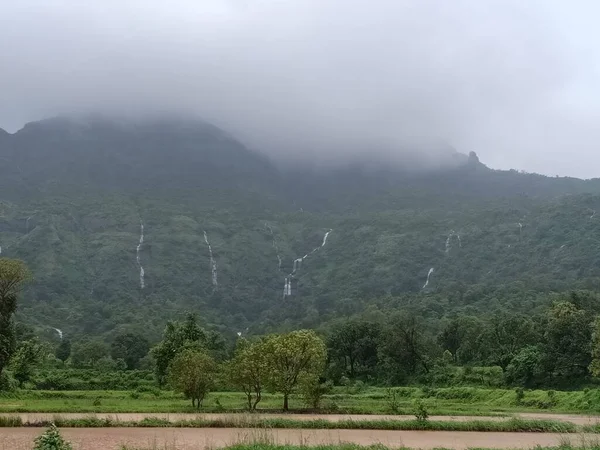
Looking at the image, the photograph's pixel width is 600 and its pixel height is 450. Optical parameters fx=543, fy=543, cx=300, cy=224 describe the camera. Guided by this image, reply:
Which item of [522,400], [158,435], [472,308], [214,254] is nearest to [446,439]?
[158,435]

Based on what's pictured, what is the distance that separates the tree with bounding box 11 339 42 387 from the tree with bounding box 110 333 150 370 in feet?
97.8

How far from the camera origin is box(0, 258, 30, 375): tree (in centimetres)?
3625

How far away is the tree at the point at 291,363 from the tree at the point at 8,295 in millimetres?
17312

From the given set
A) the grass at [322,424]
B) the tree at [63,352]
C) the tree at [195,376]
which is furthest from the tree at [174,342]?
the tree at [63,352]

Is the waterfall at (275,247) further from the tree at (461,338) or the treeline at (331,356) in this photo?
the tree at (461,338)

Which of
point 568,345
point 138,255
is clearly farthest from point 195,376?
point 138,255

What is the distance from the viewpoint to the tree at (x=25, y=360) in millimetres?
46281

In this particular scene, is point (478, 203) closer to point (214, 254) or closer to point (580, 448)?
point (214, 254)

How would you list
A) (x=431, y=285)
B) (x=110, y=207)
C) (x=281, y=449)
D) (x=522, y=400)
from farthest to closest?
(x=110, y=207)
(x=431, y=285)
(x=522, y=400)
(x=281, y=449)

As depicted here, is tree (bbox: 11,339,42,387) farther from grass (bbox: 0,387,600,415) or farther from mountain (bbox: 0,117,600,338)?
mountain (bbox: 0,117,600,338)

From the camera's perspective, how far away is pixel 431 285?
143 meters

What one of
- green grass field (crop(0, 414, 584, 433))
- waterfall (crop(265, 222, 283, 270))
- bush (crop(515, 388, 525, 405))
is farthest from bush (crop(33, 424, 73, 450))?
waterfall (crop(265, 222, 283, 270))

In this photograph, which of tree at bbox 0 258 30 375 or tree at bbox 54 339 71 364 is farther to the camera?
tree at bbox 54 339 71 364

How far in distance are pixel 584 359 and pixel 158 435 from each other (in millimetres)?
39567
